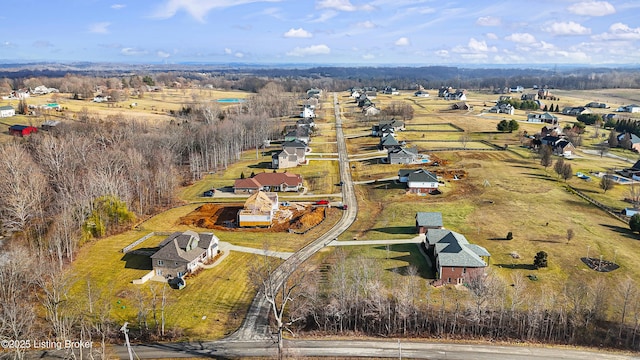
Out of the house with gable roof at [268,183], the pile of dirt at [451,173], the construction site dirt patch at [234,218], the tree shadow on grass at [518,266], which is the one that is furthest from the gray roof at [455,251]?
the house with gable roof at [268,183]

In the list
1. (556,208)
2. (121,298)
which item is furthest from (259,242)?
(556,208)

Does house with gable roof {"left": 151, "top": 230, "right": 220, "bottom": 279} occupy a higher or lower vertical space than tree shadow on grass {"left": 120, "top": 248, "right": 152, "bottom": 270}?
higher

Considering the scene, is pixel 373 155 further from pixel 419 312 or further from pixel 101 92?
pixel 101 92

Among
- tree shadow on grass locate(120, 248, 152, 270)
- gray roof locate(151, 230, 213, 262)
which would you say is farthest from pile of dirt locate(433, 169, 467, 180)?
tree shadow on grass locate(120, 248, 152, 270)

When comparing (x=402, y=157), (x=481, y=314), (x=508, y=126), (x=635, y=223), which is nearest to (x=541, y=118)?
(x=508, y=126)

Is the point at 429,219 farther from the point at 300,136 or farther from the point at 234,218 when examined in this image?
the point at 300,136

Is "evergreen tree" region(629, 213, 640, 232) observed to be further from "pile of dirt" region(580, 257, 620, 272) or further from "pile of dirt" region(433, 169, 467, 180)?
"pile of dirt" region(433, 169, 467, 180)

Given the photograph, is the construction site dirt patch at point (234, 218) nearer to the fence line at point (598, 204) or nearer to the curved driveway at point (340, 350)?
the curved driveway at point (340, 350)
